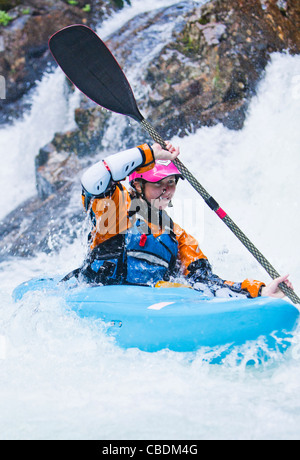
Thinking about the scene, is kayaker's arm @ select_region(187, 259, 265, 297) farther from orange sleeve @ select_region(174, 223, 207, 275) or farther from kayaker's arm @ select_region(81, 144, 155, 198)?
kayaker's arm @ select_region(81, 144, 155, 198)

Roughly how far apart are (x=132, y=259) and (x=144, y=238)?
0.13 meters

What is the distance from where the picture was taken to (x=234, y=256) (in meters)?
4.85

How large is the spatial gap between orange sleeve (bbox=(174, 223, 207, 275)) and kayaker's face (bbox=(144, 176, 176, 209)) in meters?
0.23

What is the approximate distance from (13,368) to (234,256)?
116 inches

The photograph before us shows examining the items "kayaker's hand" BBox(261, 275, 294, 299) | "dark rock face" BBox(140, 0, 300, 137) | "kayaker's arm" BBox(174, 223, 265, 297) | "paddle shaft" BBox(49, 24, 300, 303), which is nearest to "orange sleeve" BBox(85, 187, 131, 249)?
"kayaker's arm" BBox(174, 223, 265, 297)

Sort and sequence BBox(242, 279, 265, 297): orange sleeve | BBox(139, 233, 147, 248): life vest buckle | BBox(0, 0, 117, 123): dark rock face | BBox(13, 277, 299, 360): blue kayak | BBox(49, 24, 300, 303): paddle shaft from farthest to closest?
1. BBox(0, 0, 117, 123): dark rock face
2. BBox(49, 24, 300, 303): paddle shaft
3. BBox(139, 233, 147, 248): life vest buckle
4. BBox(242, 279, 265, 297): orange sleeve
5. BBox(13, 277, 299, 360): blue kayak

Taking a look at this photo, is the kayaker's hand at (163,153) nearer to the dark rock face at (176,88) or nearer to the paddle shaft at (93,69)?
the paddle shaft at (93,69)

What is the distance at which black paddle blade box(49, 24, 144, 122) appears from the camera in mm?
2961

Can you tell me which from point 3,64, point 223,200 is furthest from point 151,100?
point 3,64

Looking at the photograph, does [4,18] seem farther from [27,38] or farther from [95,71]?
[95,71]

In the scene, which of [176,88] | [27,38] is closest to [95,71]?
[176,88]

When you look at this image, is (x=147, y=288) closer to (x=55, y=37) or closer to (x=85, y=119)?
(x=55, y=37)

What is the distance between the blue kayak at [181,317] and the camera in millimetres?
2098

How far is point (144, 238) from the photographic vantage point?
262 centimetres
